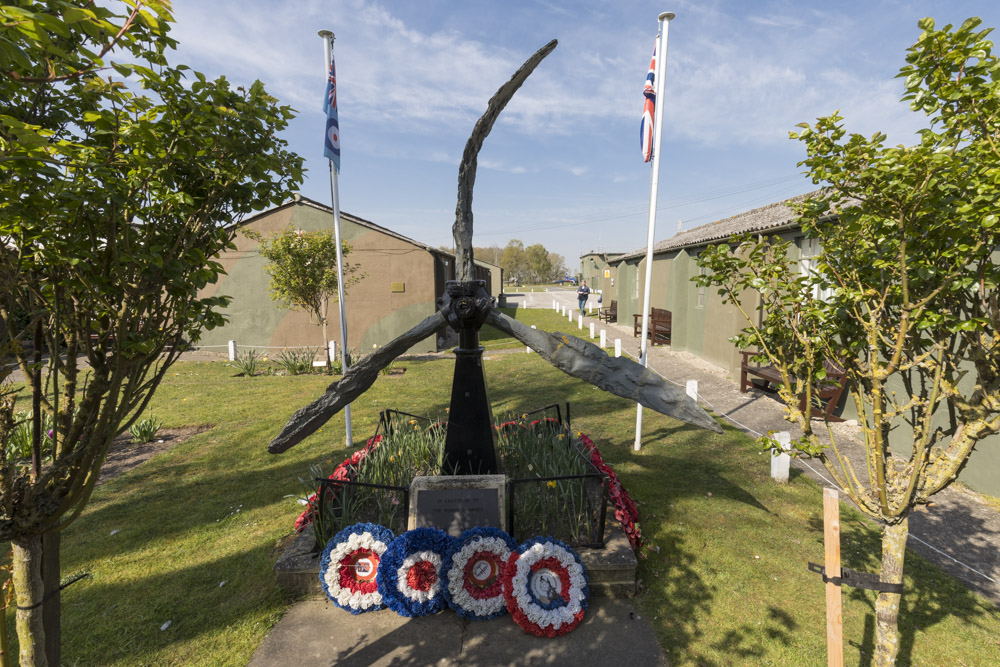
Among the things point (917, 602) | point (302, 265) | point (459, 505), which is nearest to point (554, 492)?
point (459, 505)

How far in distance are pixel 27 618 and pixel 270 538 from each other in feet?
9.26

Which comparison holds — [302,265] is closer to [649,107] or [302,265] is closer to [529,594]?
[649,107]

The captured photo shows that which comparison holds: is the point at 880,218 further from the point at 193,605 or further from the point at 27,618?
the point at 193,605

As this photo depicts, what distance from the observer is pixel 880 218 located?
265 cm

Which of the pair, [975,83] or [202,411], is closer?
[975,83]

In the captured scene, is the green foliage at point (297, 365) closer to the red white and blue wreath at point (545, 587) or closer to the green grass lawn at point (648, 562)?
the green grass lawn at point (648, 562)

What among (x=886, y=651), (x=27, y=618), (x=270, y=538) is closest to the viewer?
(x=27, y=618)

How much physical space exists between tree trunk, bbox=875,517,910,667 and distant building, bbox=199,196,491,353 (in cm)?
1455

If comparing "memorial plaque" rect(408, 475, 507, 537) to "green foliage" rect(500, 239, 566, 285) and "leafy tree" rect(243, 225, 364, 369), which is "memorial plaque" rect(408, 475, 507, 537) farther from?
"green foliage" rect(500, 239, 566, 285)

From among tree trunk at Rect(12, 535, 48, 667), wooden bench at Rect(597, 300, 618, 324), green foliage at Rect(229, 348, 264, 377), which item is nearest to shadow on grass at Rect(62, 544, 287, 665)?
tree trunk at Rect(12, 535, 48, 667)

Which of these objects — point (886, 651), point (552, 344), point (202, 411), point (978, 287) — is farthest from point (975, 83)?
point (202, 411)

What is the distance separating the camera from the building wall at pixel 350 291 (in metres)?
16.4

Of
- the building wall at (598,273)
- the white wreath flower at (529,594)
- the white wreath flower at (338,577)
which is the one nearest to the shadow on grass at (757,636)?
the white wreath flower at (529,594)

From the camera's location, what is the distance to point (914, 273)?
276 cm
